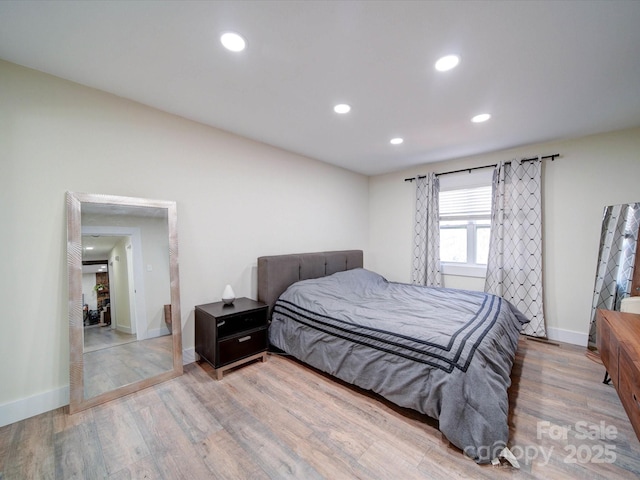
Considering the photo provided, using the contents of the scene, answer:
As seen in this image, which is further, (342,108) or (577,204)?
(577,204)

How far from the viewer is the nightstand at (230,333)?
87.2 inches

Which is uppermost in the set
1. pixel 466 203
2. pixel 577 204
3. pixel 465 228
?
pixel 466 203

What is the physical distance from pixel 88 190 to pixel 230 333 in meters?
1.63

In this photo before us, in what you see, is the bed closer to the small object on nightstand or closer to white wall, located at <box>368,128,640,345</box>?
the small object on nightstand

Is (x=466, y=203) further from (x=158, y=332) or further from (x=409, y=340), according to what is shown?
(x=158, y=332)

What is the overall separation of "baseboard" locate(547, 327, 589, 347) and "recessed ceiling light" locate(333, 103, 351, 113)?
11.5 ft

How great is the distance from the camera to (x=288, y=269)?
3.03m

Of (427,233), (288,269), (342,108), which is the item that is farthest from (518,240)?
(288,269)

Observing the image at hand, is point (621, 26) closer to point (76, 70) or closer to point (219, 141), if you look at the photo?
point (219, 141)

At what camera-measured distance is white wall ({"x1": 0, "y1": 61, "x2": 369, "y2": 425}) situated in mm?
1693

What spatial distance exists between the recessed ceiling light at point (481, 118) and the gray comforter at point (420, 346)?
5.95 ft

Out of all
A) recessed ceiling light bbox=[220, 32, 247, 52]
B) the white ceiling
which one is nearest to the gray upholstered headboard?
the white ceiling

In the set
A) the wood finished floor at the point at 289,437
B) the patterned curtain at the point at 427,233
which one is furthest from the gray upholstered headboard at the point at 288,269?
the patterned curtain at the point at 427,233

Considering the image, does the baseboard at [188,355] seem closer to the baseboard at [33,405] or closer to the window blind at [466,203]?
the baseboard at [33,405]
